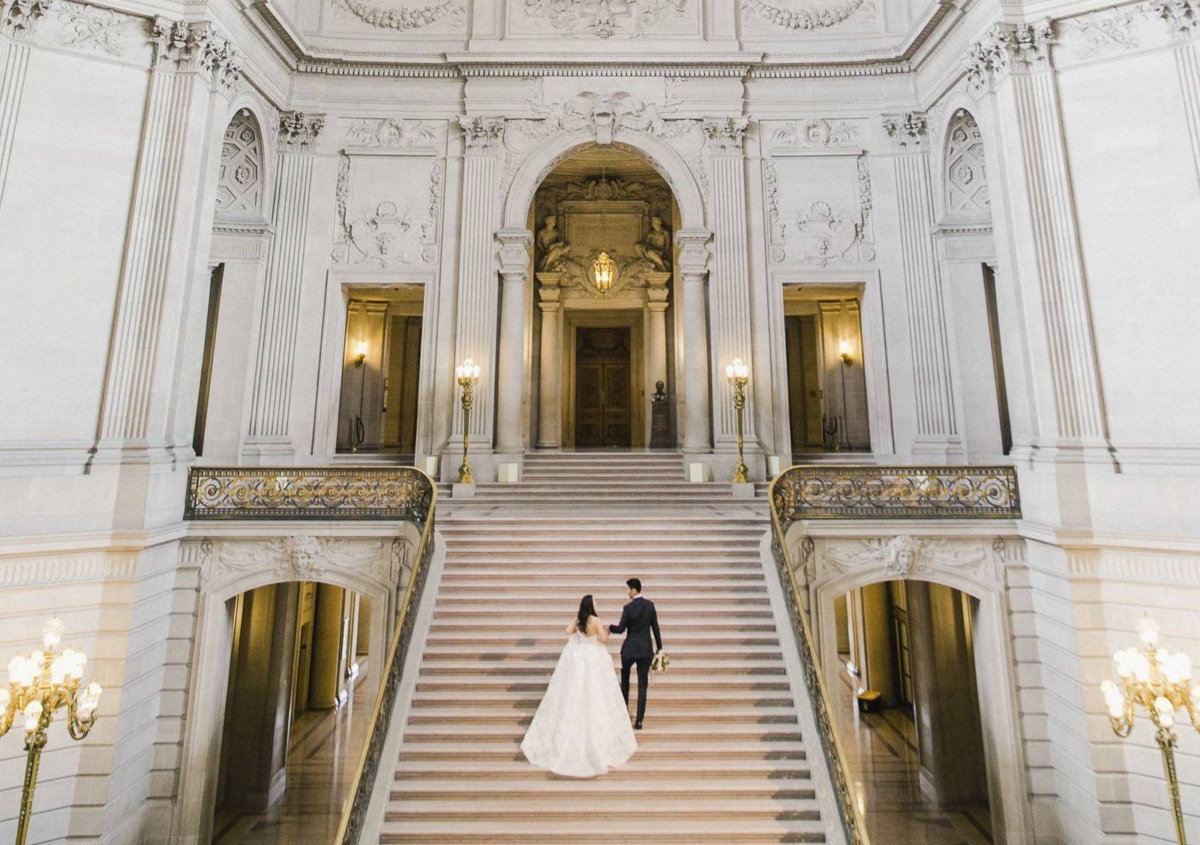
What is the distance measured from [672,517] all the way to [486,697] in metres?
3.51

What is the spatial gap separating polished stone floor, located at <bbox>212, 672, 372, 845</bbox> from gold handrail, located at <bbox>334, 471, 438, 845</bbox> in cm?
132

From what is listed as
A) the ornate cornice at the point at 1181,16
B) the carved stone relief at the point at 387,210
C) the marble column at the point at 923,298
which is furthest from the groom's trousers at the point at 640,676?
the ornate cornice at the point at 1181,16

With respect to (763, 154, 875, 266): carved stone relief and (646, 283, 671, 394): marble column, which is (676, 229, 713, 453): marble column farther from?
(646, 283, 671, 394): marble column

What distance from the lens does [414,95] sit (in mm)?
12070

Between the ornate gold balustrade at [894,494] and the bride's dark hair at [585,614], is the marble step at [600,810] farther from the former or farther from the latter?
the ornate gold balustrade at [894,494]

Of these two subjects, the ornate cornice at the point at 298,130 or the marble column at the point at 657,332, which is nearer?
the ornate cornice at the point at 298,130

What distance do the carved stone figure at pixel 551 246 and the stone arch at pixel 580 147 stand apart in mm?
3203

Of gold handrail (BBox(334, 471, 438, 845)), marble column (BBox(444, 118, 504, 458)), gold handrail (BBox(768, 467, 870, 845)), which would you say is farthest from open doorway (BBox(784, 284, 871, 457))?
gold handrail (BBox(334, 471, 438, 845))

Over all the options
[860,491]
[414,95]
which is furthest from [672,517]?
[414,95]

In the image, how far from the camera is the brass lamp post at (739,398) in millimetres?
10148

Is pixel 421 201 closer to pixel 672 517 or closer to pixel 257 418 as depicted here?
pixel 257 418

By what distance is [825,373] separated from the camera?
1497 cm

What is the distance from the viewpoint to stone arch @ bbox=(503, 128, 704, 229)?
11883mm

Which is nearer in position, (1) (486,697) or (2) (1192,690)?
(2) (1192,690)
